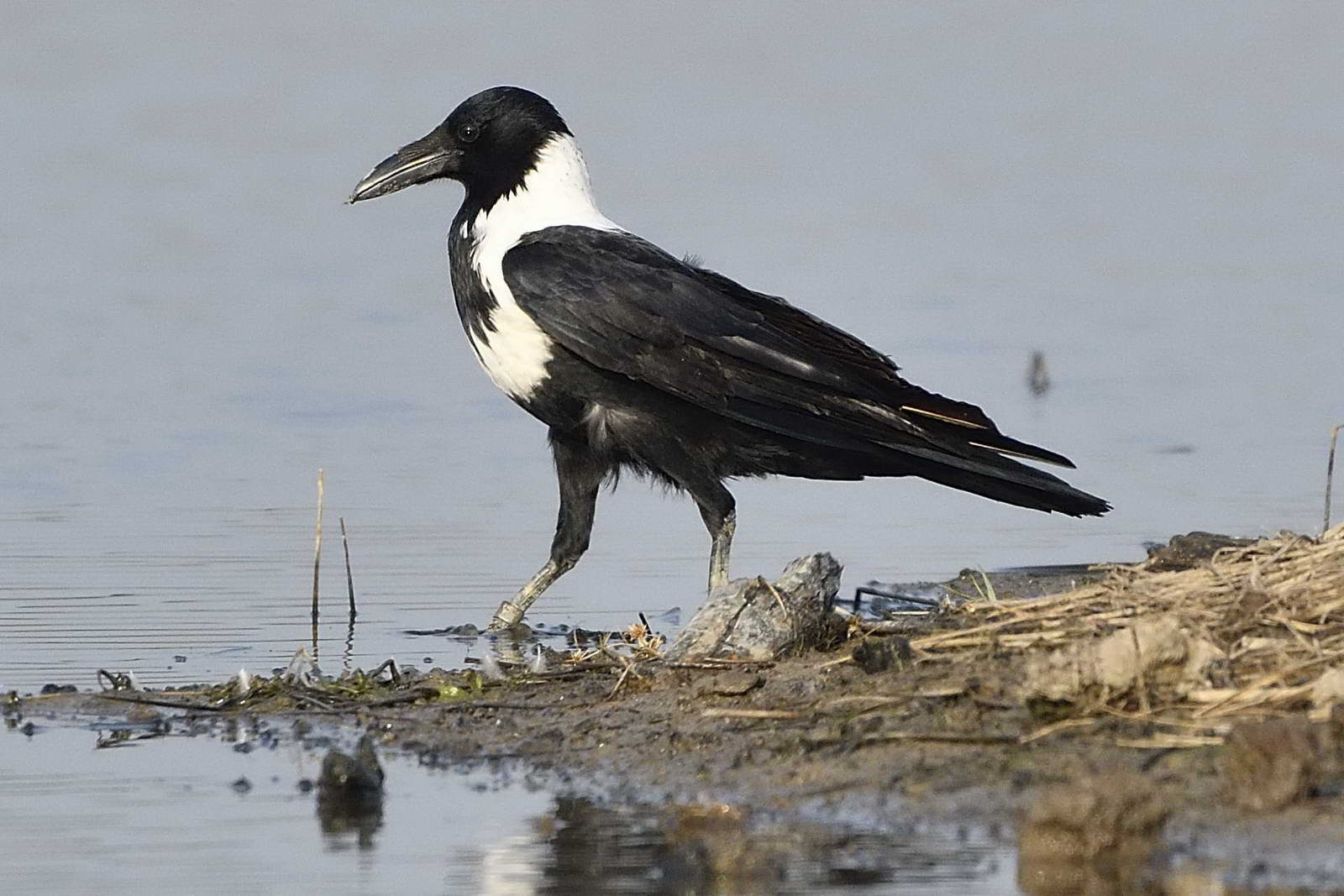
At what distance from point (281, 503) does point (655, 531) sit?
1.51 m

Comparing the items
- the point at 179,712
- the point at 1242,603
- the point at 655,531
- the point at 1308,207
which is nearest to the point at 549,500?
the point at 655,531

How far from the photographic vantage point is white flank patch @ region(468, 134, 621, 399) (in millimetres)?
8273

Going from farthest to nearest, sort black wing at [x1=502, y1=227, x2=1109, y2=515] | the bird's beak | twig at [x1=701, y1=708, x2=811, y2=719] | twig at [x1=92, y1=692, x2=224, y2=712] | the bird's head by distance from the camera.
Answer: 1. the bird's beak
2. the bird's head
3. black wing at [x1=502, y1=227, x2=1109, y2=515]
4. twig at [x1=92, y1=692, x2=224, y2=712]
5. twig at [x1=701, y1=708, x2=811, y2=719]

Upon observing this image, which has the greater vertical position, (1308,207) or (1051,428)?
(1308,207)

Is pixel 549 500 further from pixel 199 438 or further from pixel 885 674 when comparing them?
pixel 885 674

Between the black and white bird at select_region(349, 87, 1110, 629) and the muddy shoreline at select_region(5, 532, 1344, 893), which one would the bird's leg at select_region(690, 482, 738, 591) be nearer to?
the black and white bird at select_region(349, 87, 1110, 629)

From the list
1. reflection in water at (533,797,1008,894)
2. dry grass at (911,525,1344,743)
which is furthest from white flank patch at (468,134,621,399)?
reflection in water at (533,797,1008,894)

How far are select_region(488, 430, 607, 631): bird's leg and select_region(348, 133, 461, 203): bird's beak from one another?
3.65 ft

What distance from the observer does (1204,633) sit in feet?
19.9

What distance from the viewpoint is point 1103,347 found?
45.4 ft

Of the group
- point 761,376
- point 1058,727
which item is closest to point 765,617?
point 1058,727

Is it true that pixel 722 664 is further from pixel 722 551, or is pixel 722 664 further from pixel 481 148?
pixel 481 148

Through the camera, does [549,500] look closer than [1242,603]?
No

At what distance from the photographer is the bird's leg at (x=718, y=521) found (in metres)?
8.45
